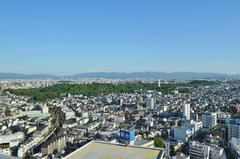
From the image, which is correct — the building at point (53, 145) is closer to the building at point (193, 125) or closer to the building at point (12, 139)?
the building at point (12, 139)

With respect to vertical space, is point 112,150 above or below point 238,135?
above

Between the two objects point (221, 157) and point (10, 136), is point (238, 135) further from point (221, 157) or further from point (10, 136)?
point (10, 136)

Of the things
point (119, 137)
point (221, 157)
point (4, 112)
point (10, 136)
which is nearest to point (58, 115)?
point (4, 112)

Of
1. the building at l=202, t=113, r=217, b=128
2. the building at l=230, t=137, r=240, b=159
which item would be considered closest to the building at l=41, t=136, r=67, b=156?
the building at l=230, t=137, r=240, b=159

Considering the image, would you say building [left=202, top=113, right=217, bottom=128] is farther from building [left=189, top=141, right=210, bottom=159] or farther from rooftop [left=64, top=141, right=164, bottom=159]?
rooftop [left=64, top=141, right=164, bottom=159]

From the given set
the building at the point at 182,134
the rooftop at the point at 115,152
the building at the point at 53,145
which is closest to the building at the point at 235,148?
the building at the point at 182,134

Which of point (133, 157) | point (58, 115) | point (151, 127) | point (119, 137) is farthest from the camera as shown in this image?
point (58, 115)
